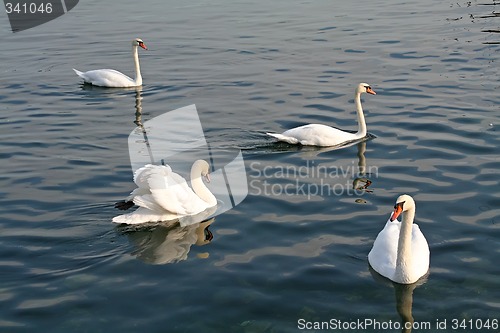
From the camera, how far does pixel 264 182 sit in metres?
13.2

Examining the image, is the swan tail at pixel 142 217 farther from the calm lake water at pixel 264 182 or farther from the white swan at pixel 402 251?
the white swan at pixel 402 251

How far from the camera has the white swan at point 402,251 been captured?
30.9ft

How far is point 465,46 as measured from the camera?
907 inches

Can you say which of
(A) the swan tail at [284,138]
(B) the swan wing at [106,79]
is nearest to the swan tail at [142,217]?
(A) the swan tail at [284,138]

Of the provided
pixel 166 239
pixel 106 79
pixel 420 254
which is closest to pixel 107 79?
pixel 106 79

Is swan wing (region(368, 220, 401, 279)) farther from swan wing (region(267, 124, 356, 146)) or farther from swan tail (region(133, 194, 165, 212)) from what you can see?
swan wing (region(267, 124, 356, 146))

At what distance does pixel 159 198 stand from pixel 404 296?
12.0 ft

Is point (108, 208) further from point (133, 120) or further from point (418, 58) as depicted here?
point (418, 58)

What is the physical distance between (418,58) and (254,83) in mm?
4825

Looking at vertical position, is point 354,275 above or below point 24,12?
below

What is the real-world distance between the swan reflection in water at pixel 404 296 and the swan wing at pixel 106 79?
39.7ft

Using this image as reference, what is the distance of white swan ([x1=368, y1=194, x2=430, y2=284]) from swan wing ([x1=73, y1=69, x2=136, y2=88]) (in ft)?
39.2

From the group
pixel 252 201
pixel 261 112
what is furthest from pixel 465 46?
pixel 252 201

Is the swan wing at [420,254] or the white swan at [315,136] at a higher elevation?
the white swan at [315,136]
